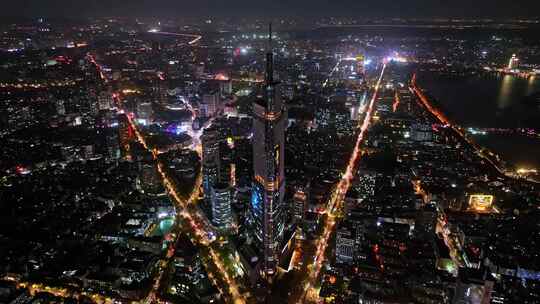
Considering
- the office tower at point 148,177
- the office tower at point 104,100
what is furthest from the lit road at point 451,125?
the office tower at point 104,100

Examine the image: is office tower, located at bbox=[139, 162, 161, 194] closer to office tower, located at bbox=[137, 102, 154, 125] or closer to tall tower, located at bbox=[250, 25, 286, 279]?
tall tower, located at bbox=[250, 25, 286, 279]

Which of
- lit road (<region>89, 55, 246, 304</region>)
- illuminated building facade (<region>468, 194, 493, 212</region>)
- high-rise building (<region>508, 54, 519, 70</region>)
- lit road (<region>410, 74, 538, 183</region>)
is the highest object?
high-rise building (<region>508, 54, 519, 70</region>)

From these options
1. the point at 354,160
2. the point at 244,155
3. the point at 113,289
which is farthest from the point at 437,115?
the point at 113,289

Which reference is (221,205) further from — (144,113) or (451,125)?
(451,125)

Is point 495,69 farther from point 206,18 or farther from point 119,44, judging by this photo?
point 206,18

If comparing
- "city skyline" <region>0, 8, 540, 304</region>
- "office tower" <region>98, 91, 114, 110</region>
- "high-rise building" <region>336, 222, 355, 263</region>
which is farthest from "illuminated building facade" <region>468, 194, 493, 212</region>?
"office tower" <region>98, 91, 114, 110</region>

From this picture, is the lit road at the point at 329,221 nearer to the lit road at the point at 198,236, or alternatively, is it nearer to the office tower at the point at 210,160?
the lit road at the point at 198,236
